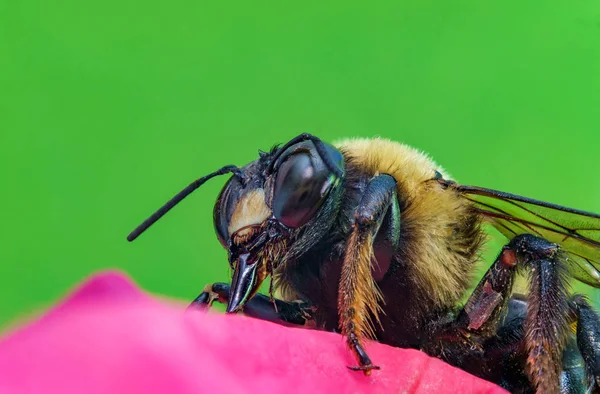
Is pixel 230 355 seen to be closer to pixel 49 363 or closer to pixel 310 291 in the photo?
pixel 49 363

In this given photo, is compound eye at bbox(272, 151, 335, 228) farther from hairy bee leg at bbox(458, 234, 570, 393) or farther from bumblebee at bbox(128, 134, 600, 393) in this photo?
hairy bee leg at bbox(458, 234, 570, 393)

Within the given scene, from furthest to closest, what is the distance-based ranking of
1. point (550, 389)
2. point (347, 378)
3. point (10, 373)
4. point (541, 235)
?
point (541, 235) < point (550, 389) < point (347, 378) < point (10, 373)

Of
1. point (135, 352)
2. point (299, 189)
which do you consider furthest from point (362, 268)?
point (135, 352)

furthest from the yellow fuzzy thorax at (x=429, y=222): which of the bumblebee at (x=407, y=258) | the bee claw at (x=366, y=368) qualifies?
the bee claw at (x=366, y=368)

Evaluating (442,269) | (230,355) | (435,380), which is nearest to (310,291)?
(442,269)

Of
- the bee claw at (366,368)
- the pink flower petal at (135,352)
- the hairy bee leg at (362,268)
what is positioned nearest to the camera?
the pink flower petal at (135,352)

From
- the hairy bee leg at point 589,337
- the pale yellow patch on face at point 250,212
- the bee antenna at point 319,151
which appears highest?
the bee antenna at point 319,151

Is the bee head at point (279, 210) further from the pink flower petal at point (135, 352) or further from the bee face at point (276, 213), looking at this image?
the pink flower petal at point (135, 352)

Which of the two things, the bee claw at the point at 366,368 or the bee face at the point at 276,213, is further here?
the bee face at the point at 276,213
